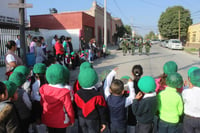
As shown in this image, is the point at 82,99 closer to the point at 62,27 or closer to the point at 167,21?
the point at 62,27

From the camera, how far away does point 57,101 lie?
2273mm

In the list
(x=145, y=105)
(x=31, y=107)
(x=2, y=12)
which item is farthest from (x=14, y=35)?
(x=145, y=105)

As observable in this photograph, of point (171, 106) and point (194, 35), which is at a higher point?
point (194, 35)

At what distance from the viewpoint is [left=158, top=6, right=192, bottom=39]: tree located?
128 ft

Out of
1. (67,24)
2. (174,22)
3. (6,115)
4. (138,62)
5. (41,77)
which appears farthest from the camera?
(174,22)

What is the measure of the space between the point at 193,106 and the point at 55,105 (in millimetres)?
1792

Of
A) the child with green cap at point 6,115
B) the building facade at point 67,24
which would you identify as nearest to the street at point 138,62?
the child with green cap at point 6,115

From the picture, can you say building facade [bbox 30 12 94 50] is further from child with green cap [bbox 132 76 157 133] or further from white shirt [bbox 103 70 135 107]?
child with green cap [bbox 132 76 157 133]

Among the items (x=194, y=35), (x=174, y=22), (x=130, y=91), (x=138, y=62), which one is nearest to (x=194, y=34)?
(x=194, y=35)

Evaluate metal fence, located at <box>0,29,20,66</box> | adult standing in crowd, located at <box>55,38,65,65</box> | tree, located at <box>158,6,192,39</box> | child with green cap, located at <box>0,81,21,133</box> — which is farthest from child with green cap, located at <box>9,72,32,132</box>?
tree, located at <box>158,6,192,39</box>

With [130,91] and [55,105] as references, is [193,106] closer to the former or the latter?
[130,91]

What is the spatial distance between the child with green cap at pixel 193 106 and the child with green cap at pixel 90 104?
1.08m

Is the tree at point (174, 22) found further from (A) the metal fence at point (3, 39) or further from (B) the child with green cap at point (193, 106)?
(B) the child with green cap at point (193, 106)

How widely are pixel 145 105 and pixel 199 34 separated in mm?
35651
